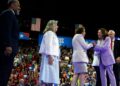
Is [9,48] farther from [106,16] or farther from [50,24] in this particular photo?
[106,16]

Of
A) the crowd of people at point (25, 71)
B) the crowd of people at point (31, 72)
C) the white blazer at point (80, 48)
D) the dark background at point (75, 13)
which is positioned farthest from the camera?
the dark background at point (75, 13)

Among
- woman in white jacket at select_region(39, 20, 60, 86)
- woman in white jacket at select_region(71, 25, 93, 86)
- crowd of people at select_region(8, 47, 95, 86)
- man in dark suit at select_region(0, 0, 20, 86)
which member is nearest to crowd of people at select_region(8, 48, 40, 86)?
crowd of people at select_region(8, 47, 95, 86)

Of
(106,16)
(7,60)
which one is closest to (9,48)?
(7,60)

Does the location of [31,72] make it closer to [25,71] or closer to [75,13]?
[25,71]

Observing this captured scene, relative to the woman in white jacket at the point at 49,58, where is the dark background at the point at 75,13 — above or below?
above

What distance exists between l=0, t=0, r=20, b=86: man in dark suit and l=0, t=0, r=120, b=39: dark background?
1616 cm

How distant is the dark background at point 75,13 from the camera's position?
22.1m

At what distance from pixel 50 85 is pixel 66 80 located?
10.4 m

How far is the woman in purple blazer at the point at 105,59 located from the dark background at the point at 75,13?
14546mm

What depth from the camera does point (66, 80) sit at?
16.9 meters

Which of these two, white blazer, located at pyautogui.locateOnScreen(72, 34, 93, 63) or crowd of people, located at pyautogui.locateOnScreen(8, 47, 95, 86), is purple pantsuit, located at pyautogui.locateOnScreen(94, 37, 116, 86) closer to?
white blazer, located at pyautogui.locateOnScreen(72, 34, 93, 63)

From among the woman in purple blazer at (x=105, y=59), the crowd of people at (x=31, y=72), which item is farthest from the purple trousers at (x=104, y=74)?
the crowd of people at (x=31, y=72)

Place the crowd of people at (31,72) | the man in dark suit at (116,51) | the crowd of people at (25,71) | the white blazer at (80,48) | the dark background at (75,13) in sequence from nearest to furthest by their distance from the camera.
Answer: the white blazer at (80,48) → the man in dark suit at (116,51) → the crowd of people at (25,71) → the crowd of people at (31,72) → the dark background at (75,13)

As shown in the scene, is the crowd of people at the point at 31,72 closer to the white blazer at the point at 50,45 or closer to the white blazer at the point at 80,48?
the white blazer at the point at 80,48
